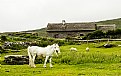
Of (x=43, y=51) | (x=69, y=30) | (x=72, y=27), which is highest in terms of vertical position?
(x=43, y=51)

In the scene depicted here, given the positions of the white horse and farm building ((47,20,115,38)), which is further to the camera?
farm building ((47,20,115,38))

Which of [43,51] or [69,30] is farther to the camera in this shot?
[69,30]

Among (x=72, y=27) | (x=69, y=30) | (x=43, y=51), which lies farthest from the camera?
(x=72, y=27)

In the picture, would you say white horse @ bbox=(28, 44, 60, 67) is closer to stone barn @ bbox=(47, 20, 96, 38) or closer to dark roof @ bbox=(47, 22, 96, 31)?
stone barn @ bbox=(47, 20, 96, 38)

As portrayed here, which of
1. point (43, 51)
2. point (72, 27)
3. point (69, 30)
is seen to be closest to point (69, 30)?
point (69, 30)

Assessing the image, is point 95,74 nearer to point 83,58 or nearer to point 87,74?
point 87,74

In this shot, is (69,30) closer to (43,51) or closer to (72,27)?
(72,27)

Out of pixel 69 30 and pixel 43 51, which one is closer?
pixel 43 51

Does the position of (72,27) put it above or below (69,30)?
above

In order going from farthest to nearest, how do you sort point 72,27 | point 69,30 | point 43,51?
point 72,27 < point 69,30 < point 43,51

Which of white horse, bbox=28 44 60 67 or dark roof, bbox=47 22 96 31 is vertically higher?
white horse, bbox=28 44 60 67

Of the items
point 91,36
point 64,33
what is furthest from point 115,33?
point 64,33

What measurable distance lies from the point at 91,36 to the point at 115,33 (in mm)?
7466

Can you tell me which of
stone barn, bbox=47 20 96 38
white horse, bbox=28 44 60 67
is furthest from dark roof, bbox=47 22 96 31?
white horse, bbox=28 44 60 67
